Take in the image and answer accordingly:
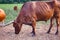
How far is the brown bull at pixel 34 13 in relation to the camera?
8.67 metres

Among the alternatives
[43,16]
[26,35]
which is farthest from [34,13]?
[26,35]

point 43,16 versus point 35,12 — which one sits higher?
point 35,12

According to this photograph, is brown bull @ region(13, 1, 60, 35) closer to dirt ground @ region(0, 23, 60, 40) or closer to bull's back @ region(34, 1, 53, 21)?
bull's back @ region(34, 1, 53, 21)

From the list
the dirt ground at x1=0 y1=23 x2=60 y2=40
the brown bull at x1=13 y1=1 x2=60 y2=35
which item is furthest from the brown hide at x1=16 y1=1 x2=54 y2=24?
the dirt ground at x1=0 y1=23 x2=60 y2=40

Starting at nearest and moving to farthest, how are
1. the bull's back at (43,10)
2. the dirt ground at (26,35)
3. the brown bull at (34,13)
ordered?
the dirt ground at (26,35), the brown bull at (34,13), the bull's back at (43,10)

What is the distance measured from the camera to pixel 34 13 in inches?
344

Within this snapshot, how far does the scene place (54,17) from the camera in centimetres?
929

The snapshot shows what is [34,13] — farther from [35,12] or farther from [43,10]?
[43,10]

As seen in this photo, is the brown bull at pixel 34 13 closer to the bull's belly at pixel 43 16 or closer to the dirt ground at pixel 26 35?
the bull's belly at pixel 43 16

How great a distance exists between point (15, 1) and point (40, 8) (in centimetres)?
916

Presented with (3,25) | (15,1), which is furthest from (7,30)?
(15,1)

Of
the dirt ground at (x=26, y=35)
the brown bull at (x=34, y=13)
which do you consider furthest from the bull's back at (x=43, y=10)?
the dirt ground at (x=26, y=35)

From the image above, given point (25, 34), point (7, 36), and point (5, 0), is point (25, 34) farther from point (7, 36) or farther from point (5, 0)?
point (5, 0)

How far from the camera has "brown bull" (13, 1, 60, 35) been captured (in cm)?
867
